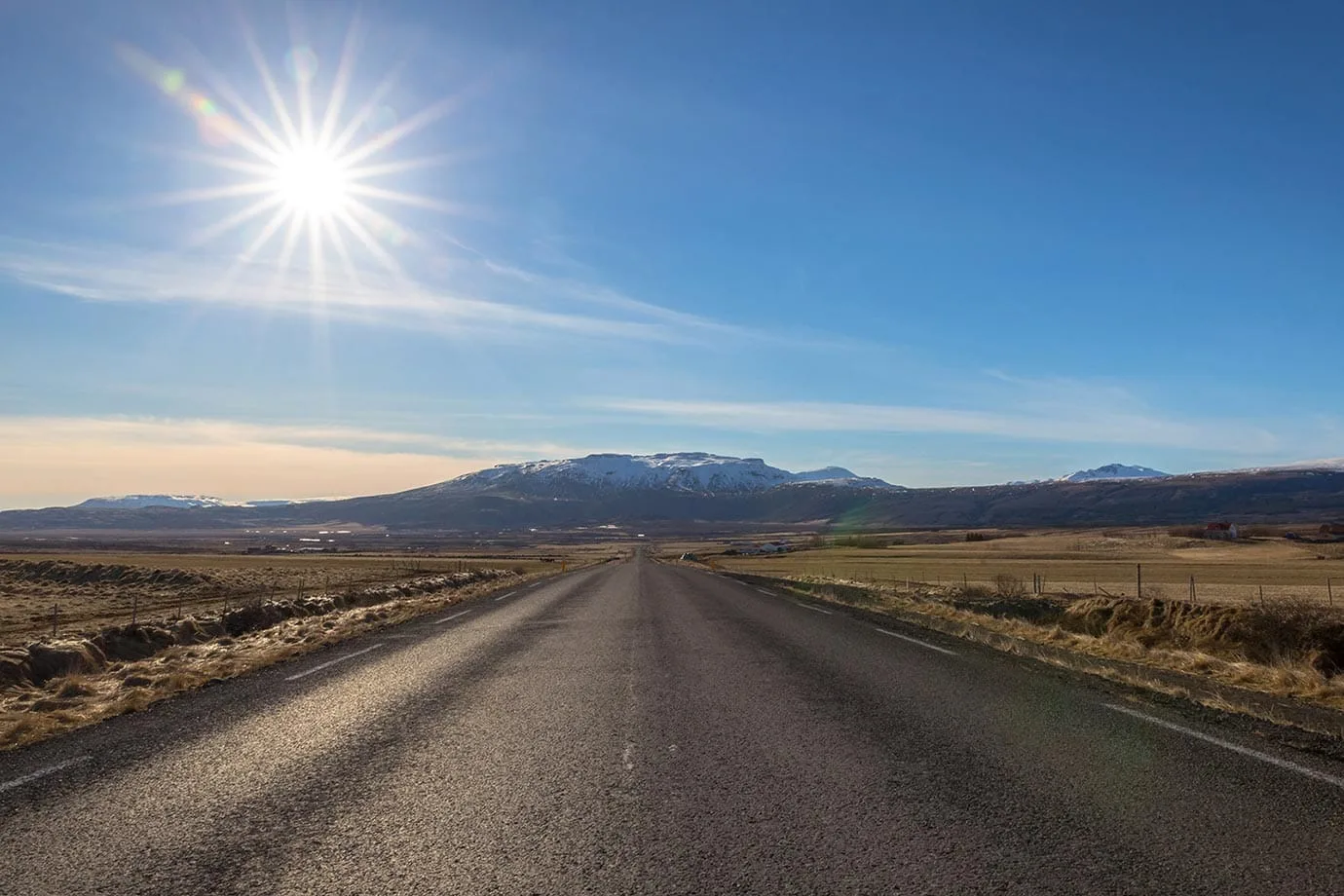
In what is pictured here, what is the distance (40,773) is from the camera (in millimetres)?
6859

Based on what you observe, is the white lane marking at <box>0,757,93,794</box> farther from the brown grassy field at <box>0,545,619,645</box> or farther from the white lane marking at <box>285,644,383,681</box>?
the brown grassy field at <box>0,545,619,645</box>

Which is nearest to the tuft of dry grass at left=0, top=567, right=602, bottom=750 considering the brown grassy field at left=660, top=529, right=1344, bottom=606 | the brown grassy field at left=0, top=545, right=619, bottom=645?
the brown grassy field at left=0, top=545, right=619, bottom=645

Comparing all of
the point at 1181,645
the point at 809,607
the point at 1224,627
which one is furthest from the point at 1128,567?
the point at 1181,645

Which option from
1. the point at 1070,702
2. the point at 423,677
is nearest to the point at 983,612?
the point at 1070,702

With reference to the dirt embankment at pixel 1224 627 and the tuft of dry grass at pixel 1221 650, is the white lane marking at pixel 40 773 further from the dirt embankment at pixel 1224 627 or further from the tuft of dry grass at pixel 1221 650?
the dirt embankment at pixel 1224 627

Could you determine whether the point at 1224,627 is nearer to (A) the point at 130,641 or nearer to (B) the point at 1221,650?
(B) the point at 1221,650

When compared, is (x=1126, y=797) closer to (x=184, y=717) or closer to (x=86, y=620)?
(x=184, y=717)

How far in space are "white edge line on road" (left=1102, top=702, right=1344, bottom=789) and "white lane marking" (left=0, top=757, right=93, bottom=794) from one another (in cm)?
976

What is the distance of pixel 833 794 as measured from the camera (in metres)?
5.98

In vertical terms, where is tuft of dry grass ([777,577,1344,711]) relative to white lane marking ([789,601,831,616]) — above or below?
above

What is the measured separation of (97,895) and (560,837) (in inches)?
97.2

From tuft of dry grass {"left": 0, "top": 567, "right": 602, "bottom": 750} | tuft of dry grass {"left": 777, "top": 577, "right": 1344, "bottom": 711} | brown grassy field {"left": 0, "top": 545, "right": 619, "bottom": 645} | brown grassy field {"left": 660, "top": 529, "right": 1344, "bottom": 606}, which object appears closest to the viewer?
tuft of dry grass {"left": 0, "top": 567, "right": 602, "bottom": 750}

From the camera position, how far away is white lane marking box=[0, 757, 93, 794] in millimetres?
6520

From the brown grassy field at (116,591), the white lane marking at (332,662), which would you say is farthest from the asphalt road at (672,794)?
the brown grassy field at (116,591)
